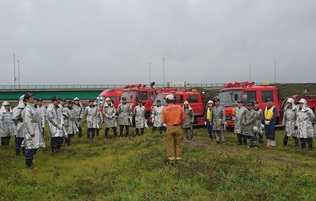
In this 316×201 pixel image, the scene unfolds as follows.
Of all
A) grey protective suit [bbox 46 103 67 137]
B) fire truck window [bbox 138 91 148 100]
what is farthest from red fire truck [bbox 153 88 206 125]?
grey protective suit [bbox 46 103 67 137]

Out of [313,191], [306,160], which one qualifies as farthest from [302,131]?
[313,191]

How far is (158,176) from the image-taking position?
7.02 metres

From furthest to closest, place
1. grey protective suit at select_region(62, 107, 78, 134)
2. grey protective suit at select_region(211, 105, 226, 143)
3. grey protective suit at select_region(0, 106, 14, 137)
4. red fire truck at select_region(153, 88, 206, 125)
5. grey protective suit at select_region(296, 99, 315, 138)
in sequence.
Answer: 1. red fire truck at select_region(153, 88, 206, 125)
2. grey protective suit at select_region(62, 107, 78, 134)
3. grey protective suit at select_region(0, 106, 14, 137)
4. grey protective suit at select_region(211, 105, 226, 143)
5. grey protective suit at select_region(296, 99, 315, 138)

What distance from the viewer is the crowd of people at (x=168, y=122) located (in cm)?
800

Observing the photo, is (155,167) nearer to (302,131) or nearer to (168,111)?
(168,111)

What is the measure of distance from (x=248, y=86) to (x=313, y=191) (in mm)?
9687

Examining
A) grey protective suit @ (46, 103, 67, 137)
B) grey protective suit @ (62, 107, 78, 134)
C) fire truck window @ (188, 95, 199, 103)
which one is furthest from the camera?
fire truck window @ (188, 95, 199, 103)

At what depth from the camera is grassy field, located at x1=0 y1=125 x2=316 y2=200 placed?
19.2 ft

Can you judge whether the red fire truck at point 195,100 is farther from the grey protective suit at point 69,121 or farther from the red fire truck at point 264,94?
the grey protective suit at point 69,121

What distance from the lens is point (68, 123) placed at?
12148 millimetres

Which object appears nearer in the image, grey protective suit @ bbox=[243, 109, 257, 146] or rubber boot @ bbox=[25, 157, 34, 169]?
rubber boot @ bbox=[25, 157, 34, 169]

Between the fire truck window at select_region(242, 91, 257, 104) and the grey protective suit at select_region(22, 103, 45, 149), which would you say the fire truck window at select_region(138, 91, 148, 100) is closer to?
the fire truck window at select_region(242, 91, 257, 104)

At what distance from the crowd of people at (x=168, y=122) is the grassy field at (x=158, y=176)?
23.7 inches

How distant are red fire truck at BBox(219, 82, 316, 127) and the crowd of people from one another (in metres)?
2.15
